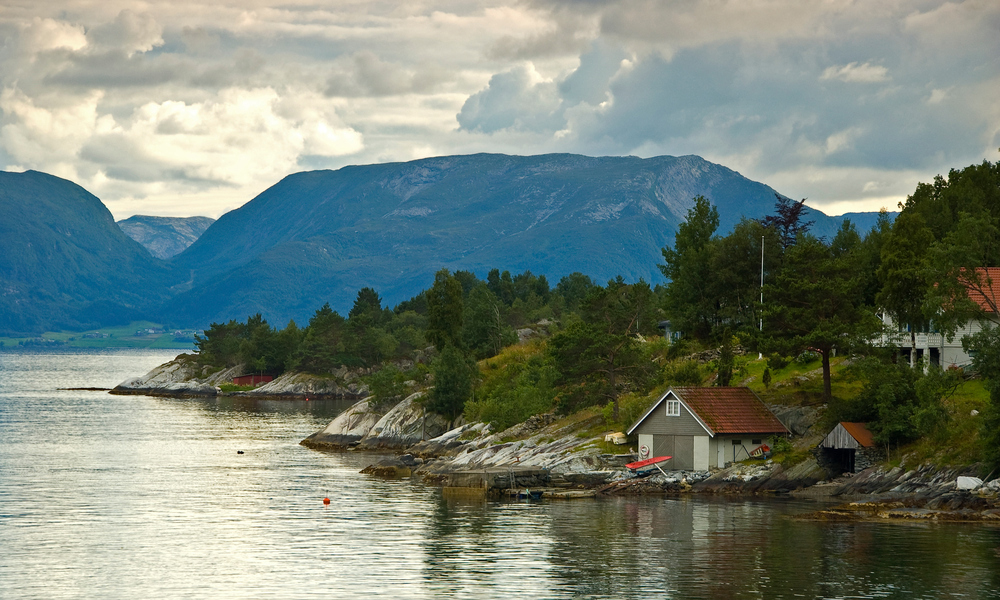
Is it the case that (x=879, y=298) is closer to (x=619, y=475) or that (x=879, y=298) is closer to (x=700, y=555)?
(x=619, y=475)

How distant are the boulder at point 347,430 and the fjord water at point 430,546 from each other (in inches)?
1374

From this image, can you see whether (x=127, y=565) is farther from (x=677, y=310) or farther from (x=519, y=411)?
(x=677, y=310)

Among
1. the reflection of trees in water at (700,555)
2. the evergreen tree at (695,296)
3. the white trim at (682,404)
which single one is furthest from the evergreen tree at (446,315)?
the reflection of trees in water at (700,555)

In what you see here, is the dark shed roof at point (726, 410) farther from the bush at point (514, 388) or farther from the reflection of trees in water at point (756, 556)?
the bush at point (514, 388)

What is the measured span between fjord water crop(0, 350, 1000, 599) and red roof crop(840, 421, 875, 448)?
6415mm

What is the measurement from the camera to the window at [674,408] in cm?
8150

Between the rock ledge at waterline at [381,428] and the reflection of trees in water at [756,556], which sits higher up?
the rock ledge at waterline at [381,428]

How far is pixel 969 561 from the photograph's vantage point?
52438mm

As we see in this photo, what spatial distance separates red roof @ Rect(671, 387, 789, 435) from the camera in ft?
265

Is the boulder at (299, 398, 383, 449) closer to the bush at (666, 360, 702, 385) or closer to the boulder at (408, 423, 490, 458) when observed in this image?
the boulder at (408, 423, 490, 458)

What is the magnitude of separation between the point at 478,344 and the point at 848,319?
80227mm

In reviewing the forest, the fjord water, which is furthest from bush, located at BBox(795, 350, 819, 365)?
the fjord water

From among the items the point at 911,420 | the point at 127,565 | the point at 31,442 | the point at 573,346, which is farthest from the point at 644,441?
the point at 31,442

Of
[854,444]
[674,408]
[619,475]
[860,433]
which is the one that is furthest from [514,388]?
[854,444]
